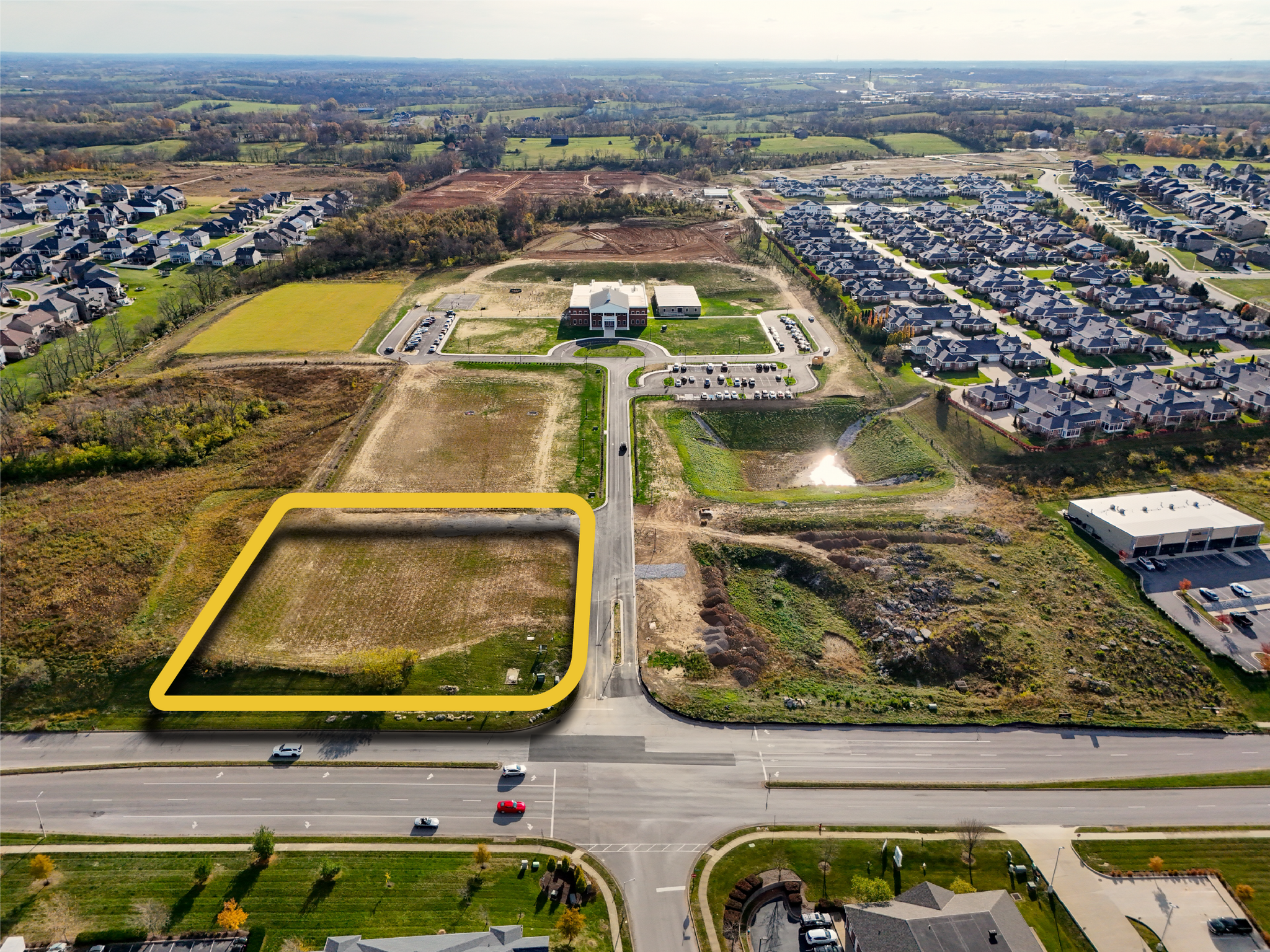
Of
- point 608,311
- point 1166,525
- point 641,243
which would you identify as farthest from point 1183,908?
point 641,243

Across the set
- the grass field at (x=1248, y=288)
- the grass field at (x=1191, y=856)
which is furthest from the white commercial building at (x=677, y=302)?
the grass field at (x=1191, y=856)

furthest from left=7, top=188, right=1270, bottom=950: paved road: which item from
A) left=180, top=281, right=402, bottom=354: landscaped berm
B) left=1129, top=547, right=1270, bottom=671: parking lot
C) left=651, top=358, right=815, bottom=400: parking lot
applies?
left=180, top=281, right=402, bottom=354: landscaped berm

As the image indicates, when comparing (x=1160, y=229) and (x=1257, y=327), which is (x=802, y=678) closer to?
(x=1257, y=327)

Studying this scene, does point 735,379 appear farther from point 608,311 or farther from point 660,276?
point 660,276

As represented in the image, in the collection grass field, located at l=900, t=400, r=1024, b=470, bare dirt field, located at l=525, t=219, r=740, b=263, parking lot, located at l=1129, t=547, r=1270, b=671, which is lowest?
parking lot, located at l=1129, t=547, r=1270, b=671

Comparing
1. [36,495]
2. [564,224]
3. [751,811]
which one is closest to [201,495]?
[36,495]

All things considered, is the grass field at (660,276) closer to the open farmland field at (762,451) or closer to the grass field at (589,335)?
the grass field at (589,335)

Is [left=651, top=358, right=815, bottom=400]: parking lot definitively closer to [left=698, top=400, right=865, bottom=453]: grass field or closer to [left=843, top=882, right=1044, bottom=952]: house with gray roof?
[left=698, top=400, right=865, bottom=453]: grass field
